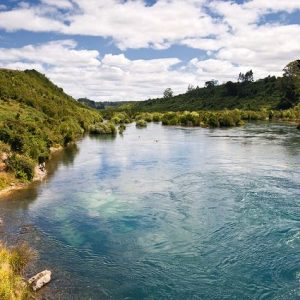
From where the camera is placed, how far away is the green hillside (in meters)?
45.0

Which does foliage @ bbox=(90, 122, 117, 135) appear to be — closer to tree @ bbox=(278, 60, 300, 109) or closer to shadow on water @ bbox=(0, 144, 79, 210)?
shadow on water @ bbox=(0, 144, 79, 210)

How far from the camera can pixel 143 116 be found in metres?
163

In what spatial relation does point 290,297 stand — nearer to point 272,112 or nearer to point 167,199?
point 167,199

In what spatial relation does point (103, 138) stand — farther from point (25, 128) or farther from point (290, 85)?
point (290, 85)

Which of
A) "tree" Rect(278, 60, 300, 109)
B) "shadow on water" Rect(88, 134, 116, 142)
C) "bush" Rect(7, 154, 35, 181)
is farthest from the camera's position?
"tree" Rect(278, 60, 300, 109)

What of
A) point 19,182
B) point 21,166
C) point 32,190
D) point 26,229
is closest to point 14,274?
point 26,229

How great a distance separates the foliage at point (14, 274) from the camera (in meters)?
18.0

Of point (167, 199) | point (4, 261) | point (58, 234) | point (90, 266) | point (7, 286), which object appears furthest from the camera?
point (167, 199)

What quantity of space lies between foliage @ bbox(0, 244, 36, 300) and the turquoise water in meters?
1.57

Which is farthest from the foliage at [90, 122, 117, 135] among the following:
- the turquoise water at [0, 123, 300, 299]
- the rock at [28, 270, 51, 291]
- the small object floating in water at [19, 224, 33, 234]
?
the rock at [28, 270, 51, 291]

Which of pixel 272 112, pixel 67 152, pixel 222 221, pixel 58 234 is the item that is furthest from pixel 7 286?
pixel 272 112

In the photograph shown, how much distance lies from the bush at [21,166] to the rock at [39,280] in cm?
2326

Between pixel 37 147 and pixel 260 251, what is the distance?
34.8 metres

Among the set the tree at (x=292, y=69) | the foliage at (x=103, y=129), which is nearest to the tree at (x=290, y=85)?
the tree at (x=292, y=69)
